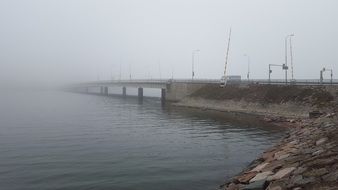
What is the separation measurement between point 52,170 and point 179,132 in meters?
24.8

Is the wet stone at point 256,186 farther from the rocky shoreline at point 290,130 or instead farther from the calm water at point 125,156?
the calm water at point 125,156

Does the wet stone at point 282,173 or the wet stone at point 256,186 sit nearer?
the wet stone at point 256,186

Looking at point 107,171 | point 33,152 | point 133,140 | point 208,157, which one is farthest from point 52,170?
point 133,140

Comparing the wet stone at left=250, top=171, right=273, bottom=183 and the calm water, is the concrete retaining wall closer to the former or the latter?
the calm water

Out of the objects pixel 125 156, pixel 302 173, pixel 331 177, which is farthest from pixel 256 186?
pixel 125 156

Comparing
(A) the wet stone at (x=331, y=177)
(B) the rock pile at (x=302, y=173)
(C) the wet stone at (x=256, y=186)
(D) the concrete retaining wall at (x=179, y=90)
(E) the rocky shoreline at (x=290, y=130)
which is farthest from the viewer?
(D) the concrete retaining wall at (x=179, y=90)

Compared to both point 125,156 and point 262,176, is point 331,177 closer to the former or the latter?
point 262,176

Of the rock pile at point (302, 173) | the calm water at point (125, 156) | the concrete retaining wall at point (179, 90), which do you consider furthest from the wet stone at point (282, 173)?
the concrete retaining wall at point (179, 90)

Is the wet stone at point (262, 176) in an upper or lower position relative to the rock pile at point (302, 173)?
lower

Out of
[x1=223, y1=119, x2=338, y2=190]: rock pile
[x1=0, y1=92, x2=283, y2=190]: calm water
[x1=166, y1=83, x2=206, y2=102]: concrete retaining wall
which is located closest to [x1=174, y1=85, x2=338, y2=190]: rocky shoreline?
[x1=223, y1=119, x2=338, y2=190]: rock pile

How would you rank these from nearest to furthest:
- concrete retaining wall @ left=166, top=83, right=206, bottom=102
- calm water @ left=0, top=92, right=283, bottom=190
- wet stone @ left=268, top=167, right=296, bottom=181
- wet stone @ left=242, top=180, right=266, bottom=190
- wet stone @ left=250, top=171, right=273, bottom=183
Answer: wet stone @ left=242, top=180, right=266, bottom=190
wet stone @ left=268, top=167, right=296, bottom=181
wet stone @ left=250, top=171, right=273, bottom=183
calm water @ left=0, top=92, right=283, bottom=190
concrete retaining wall @ left=166, top=83, right=206, bottom=102

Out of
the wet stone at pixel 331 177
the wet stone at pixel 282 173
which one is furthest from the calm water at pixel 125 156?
the wet stone at pixel 331 177

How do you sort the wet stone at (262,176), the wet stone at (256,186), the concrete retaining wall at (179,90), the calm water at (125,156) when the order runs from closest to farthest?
the wet stone at (256,186), the wet stone at (262,176), the calm water at (125,156), the concrete retaining wall at (179,90)

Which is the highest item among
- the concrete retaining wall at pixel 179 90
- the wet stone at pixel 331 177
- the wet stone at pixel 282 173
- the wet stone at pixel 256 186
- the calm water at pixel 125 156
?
the concrete retaining wall at pixel 179 90
